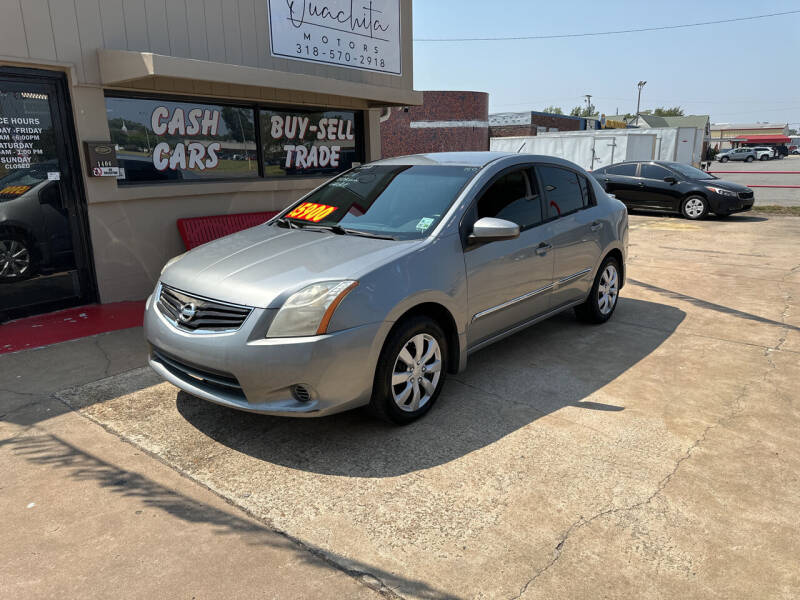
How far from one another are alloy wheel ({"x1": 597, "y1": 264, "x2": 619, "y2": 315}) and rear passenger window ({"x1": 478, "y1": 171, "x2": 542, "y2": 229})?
145 cm

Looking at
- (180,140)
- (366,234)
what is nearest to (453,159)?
(366,234)

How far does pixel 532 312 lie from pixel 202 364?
106 inches

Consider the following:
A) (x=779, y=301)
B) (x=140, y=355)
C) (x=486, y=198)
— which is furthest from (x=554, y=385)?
(x=779, y=301)

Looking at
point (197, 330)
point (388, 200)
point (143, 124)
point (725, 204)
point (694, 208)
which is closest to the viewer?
point (197, 330)

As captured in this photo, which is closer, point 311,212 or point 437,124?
point 311,212

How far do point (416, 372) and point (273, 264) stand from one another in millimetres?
1131

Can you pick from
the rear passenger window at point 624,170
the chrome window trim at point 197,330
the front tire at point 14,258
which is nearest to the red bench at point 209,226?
the front tire at point 14,258

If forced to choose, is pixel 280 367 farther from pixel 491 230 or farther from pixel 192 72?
pixel 192 72

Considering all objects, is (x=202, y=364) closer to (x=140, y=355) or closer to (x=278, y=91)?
(x=140, y=355)

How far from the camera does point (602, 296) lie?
5992 mm

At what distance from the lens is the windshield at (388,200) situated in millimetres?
4188

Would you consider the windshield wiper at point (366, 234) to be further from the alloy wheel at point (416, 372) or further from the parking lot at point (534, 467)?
the parking lot at point (534, 467)

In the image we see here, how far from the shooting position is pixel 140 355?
5.06m

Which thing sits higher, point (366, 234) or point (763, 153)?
point (366, 234)
